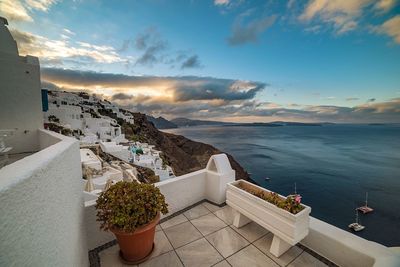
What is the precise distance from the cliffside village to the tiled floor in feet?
4.96

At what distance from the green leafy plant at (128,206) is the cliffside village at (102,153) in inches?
38.9

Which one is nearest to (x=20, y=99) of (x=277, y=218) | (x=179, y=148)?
(x=277, y=218)

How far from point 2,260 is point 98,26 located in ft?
25.5

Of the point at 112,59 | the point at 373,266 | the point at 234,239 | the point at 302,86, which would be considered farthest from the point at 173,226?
the point at 302,86

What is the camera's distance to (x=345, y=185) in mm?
32375

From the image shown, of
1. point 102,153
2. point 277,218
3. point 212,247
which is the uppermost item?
point 277,218

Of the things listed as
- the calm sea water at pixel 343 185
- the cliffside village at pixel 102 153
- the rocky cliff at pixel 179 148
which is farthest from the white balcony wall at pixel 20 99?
the rocky cliff at pixel 179 148

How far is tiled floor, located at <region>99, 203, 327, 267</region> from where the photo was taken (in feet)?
7.98

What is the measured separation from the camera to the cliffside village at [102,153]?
347 inches

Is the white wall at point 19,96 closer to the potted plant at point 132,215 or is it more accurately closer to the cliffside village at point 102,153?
the cliffside village at point 102,153

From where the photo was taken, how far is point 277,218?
2.41 m

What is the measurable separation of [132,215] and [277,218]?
6.87 ft

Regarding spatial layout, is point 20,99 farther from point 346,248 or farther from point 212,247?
point 346,248

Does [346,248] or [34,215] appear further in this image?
[346,248]
